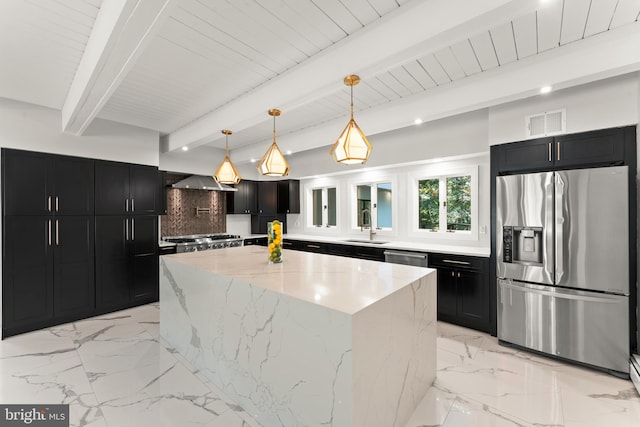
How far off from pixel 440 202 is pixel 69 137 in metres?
5.08

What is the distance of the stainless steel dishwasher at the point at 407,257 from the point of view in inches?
152

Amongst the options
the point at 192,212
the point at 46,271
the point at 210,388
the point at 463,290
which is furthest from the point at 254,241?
the point at 463,290

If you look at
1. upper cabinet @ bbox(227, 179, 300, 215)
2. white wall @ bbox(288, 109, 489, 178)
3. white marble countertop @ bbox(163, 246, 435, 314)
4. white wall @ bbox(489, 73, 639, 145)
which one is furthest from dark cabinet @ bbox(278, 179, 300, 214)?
white wall @ bbox(489, 73, 639, 145)

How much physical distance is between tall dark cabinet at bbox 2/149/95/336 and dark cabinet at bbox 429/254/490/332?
4549mm

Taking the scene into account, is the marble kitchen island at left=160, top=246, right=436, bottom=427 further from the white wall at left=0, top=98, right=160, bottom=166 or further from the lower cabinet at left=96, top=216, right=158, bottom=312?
the white wall at left=0, top=98, right=160, bottom=166

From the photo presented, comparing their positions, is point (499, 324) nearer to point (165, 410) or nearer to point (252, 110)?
point (165, 410)

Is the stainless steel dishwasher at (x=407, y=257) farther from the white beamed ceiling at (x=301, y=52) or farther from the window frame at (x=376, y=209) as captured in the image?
the white beamed ceiling at (x=301, y=52)

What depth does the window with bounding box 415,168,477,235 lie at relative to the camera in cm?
416

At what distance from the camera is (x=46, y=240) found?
358 cm

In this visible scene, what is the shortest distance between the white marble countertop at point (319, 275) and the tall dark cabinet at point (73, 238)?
166cm

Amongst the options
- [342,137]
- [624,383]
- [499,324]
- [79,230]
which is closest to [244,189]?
[79,230]

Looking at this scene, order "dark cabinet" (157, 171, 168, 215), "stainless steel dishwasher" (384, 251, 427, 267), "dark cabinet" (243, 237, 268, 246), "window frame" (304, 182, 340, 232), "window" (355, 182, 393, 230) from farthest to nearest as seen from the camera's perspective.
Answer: "dark cabinet" (243, 237, 268, 246)
"window frame" (304, 182, 340, 232)
"window" (355, 182, 393, 230)
"dark cabinet" (157, 171, 168, 215)
"stainless steel dishwasher" (384, 251, 427, 267)

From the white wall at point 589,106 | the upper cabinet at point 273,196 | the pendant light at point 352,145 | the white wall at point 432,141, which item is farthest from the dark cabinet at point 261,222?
the white wall at point 589,106

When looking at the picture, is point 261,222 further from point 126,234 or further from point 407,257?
point 407,257
